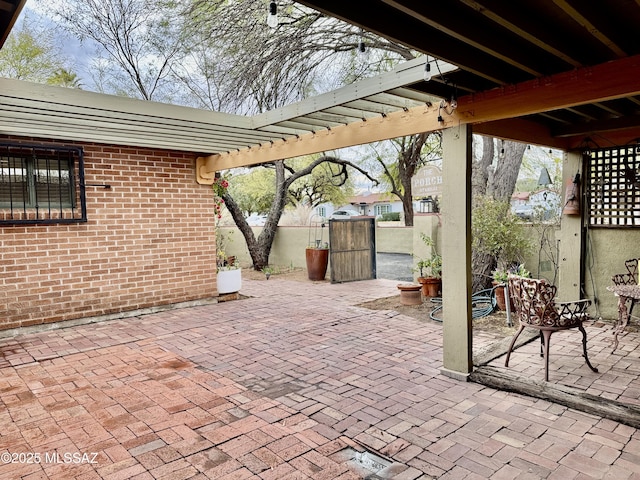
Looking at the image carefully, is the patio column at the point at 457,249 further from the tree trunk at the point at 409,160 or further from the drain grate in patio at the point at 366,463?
the tree trunk at the point at 409,160

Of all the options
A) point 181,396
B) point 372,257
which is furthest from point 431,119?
point 372,257

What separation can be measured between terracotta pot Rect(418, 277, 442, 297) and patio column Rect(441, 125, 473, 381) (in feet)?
10.7

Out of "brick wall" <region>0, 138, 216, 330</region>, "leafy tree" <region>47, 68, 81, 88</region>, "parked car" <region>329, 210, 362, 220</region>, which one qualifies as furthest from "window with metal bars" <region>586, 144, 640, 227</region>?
"leafy tree" <region>47, 68, 81, 88</region>

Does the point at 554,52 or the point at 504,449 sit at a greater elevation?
the point at 554,52

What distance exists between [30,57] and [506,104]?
1122 cm

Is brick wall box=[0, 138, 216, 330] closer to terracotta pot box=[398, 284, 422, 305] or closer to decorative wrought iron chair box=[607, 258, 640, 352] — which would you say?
terracotta pot box=[398, 284, 422, 305]

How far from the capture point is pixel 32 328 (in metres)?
5.32

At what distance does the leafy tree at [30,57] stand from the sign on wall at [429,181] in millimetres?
9098

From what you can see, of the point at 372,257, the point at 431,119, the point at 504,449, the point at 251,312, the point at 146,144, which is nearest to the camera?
the point at 504,449

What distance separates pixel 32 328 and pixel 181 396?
317 centimetres

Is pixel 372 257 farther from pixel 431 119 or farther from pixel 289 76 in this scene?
pixel 431 119

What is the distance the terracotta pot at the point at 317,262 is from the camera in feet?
30.3

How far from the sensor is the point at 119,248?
6062 millimetres

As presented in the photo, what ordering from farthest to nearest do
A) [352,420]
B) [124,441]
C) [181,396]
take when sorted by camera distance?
[181,396]
[352,420]
[124,441]
